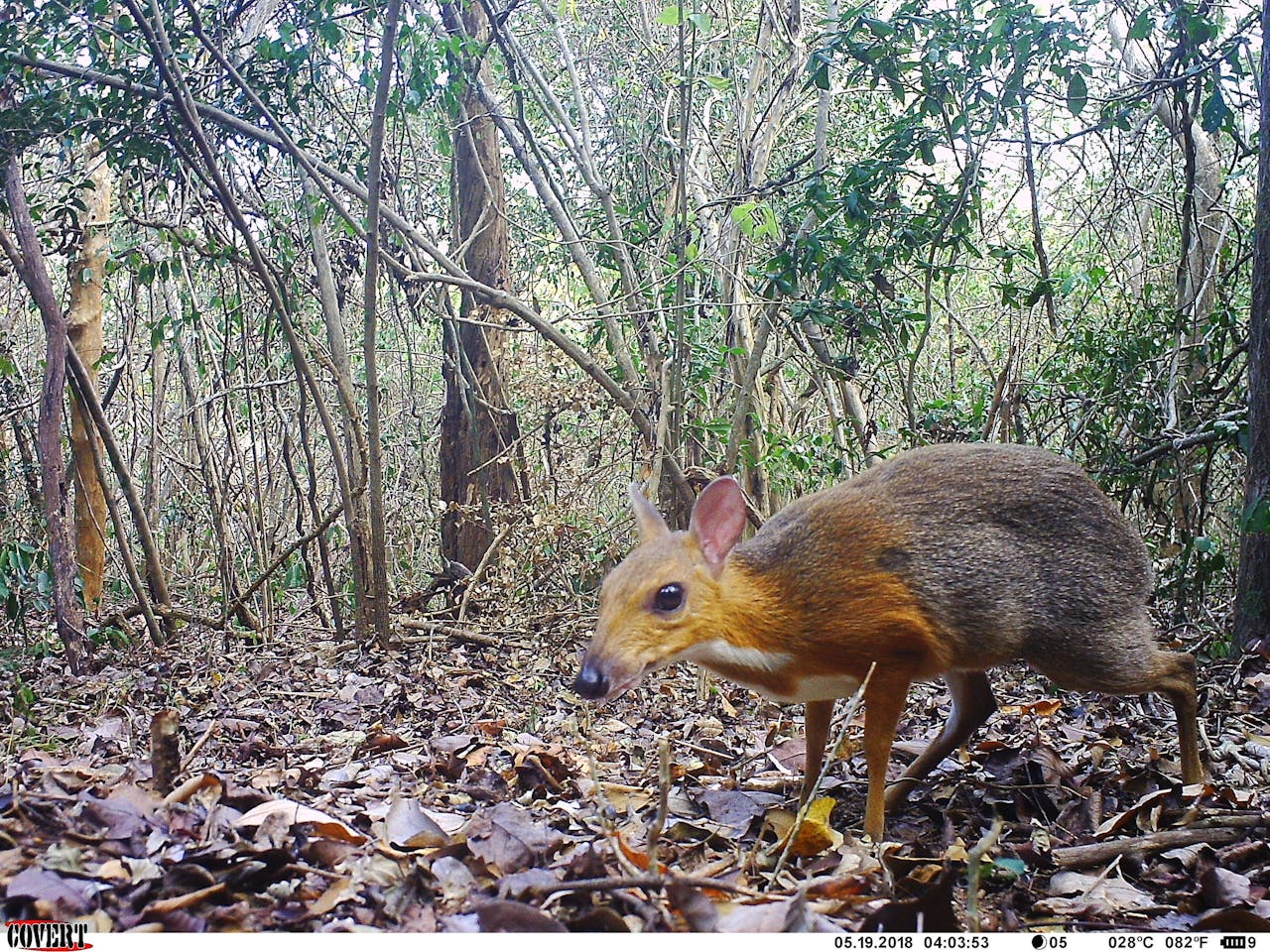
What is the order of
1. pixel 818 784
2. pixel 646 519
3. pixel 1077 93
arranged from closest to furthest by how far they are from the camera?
1. pixel 818 784
2. pixel 646 519
3. pixel 1077 93

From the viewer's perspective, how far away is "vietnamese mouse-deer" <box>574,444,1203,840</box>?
344cm

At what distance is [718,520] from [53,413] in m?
4.09

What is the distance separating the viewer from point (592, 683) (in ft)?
10.4

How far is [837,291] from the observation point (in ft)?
22.1

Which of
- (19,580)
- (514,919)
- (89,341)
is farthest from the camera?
(89,341)

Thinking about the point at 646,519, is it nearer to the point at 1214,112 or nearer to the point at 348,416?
the point at 348,416

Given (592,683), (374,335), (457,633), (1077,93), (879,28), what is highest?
(879,28)

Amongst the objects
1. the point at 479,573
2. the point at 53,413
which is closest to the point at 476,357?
the point at 479,573

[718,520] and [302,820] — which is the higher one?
[718,520]

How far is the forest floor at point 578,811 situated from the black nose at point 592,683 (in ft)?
0.94

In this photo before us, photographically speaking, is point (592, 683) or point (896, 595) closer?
point (592, 683)

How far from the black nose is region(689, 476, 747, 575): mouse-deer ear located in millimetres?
578

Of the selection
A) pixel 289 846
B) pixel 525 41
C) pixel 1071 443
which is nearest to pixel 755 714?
pixel 1071 443
